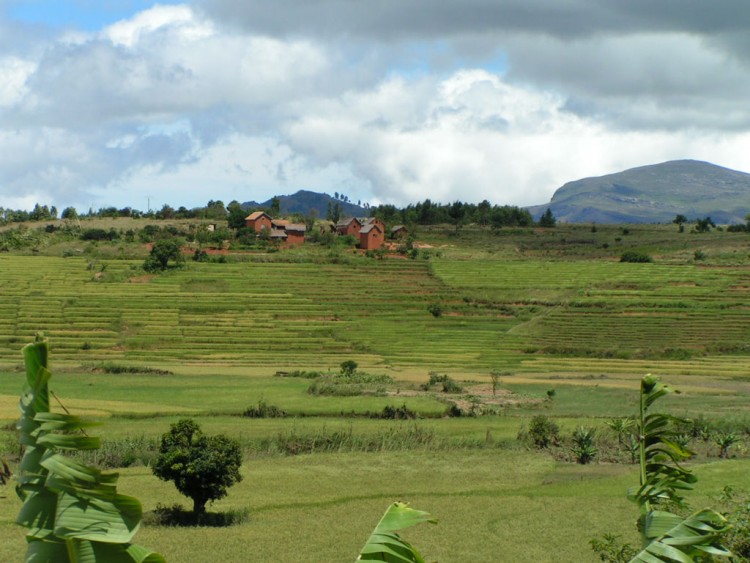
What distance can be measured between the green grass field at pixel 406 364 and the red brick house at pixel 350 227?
30.1 ft

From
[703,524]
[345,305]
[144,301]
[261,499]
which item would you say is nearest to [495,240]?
[345,305]

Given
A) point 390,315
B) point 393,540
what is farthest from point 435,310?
point 393,540

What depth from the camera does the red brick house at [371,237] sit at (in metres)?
103

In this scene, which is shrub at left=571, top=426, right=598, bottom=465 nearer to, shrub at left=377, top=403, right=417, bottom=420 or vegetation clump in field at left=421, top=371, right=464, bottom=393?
shrub at left=377, top=403, right=417, bottom=420

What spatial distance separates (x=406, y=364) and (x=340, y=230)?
2276 inches

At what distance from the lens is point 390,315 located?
74.5 metres

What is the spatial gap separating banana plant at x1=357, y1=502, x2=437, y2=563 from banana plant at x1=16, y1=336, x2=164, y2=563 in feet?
3.80

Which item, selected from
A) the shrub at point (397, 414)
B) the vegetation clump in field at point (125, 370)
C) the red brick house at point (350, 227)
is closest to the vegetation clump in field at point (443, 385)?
the shrub at point (397, 414)

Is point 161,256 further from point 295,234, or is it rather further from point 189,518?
point 189,518

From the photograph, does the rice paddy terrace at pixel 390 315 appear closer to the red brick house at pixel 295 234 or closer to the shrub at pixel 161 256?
the shrub at pixel 161 256

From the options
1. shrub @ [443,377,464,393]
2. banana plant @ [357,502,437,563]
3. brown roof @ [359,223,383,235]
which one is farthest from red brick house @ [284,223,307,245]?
banana plant @ [357,502,437,563]

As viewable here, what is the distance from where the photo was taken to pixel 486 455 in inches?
1192

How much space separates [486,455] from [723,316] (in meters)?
47.2

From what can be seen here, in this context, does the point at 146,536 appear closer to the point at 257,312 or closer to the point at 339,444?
the point at 339,444
